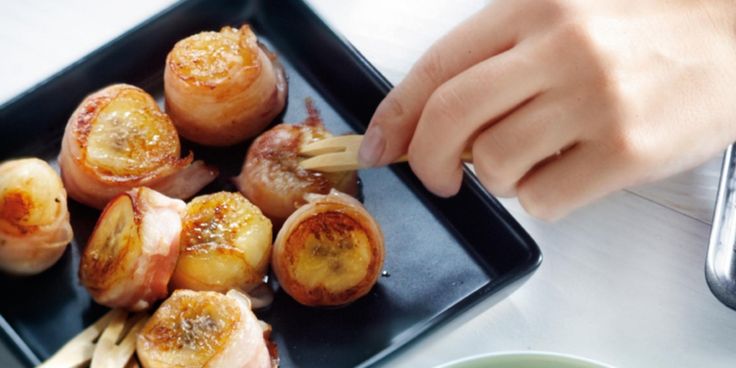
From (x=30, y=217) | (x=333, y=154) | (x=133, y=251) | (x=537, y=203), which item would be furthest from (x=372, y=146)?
(x=30, y=217)

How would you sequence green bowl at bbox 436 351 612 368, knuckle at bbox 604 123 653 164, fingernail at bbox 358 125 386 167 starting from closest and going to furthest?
green bowl at bbox 436 351 612 368 < knuckle at bbox 604 123 653 164 < fingernail at bbox 358 125 386 167

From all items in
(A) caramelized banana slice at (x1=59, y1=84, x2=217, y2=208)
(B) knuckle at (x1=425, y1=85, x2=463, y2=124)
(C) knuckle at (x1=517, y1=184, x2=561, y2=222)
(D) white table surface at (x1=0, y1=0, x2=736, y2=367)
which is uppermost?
(A) caramelized banana slice at (x1=59, y1=84, x2=217, y2=208)

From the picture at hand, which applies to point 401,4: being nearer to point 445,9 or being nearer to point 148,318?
point 445,9

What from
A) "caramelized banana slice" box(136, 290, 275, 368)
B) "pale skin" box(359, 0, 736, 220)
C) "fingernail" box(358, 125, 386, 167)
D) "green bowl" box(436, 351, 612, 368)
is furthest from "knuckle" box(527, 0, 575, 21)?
"caramelized banana slice" box(136, 290, 275, 368)

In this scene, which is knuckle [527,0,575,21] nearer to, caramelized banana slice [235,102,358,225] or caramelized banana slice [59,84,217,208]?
caramelized banana slice [235,102,358,225]

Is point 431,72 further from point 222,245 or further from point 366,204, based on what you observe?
point 222,245

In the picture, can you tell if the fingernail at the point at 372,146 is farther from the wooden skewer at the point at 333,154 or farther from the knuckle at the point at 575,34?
the knuckle at the point at 575,34
